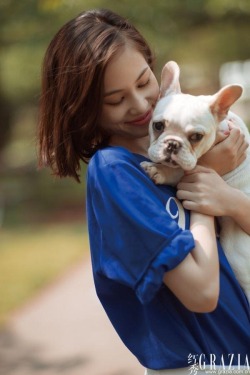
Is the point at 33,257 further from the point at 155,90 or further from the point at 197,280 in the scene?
the point at 197,280

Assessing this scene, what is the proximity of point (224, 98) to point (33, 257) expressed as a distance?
719 centimetres

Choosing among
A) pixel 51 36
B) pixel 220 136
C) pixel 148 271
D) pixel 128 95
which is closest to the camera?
pixel 148 271

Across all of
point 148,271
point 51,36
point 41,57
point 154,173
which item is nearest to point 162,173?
point 154,173

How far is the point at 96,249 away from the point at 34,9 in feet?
27.9

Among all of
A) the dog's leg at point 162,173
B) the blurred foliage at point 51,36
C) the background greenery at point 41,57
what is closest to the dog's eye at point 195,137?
the dog's leg at point 162,173

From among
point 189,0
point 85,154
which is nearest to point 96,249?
point 85,154

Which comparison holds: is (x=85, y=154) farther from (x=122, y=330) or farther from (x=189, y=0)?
(x=189, y=0)

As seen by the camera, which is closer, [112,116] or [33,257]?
[112,116]

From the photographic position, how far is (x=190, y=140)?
2.40 m

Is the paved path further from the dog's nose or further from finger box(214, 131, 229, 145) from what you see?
the dog's nose

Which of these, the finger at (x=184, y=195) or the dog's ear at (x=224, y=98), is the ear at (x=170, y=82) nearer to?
the dog's ear at (x=224, y=98)

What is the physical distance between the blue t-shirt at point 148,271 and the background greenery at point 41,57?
3500 millimetres

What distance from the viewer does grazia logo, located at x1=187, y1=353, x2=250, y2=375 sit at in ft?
7.06

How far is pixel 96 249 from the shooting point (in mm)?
2211
